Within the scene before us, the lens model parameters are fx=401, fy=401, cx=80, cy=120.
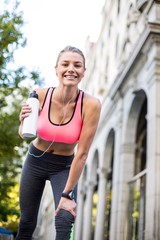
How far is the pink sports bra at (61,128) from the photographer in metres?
2.54

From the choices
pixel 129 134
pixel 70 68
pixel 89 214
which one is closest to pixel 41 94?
pixel 70 68

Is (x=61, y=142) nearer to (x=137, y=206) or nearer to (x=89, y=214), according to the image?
(x=137, y=206)

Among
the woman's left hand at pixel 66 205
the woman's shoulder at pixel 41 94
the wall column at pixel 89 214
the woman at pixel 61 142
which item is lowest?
the woman's left hand at pixel 66 205

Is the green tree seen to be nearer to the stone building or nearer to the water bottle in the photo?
the stone building

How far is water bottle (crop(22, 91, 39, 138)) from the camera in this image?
2.35 metres

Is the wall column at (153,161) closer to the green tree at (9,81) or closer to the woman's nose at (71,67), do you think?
the green tree at (9,81)

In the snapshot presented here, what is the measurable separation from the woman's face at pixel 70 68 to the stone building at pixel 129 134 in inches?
304

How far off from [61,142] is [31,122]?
0.98 feet

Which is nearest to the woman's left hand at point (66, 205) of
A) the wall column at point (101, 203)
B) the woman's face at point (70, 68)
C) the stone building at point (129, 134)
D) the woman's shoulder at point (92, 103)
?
the woman's shoulder at point (92, 103)

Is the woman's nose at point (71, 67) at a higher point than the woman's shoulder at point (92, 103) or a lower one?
higher

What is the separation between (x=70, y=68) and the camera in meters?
2.54

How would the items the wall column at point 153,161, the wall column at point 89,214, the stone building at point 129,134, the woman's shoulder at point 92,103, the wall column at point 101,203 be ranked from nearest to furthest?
the woman's shoulder at point 92,103 → the wall column at point 153,161 → the stone building at point 129,134 → the wall column at point 101,203 → the wall column at point 89,214

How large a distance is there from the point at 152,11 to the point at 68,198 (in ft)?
33.4

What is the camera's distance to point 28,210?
2.67 metres
